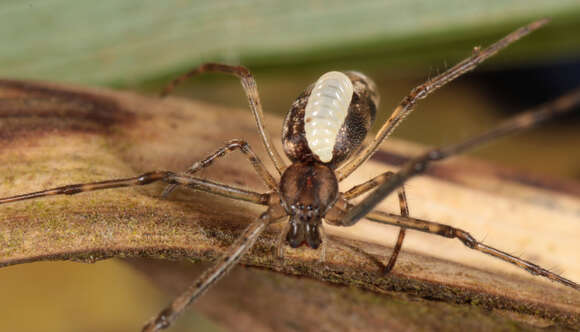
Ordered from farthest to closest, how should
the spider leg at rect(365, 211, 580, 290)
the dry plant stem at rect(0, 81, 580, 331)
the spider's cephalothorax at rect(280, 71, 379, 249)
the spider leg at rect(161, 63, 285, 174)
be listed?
the spider leg at rect(161, 63, 285, 174) → the spider's cephalothorax at rect(280, 71, 379, 249) → the spider leg at rect(365, 211, 580, 290) → the dry plant stem at rect(0, 81, 580, 331)

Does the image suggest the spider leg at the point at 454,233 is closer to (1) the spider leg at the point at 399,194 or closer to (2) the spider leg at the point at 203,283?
(1) the spider leg at the point at 399,194

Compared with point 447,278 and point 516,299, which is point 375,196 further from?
point 516,299

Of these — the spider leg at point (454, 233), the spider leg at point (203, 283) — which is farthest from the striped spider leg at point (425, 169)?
the spider leg at point (203, 283)

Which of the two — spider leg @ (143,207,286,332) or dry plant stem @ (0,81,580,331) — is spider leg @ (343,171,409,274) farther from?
spider leg @ (143,207,286,332)

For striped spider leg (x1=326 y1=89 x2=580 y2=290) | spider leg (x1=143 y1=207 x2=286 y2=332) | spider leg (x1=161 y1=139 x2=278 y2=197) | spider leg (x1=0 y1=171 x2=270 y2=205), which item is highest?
striped spider leg (x1=326 y1=89 x2=580 y2=290)

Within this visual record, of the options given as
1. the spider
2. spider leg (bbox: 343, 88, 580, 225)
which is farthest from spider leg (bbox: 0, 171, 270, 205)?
spider leg (bbox: 343, 88, 580, 225)

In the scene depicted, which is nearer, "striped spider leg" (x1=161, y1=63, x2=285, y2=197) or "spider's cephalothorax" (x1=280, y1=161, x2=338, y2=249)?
"spider's cephalothorax" (x1=280, y1=161, x2=338, y2=249)

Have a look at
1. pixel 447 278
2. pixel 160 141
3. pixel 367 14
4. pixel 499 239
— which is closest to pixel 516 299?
pixel 447 278
